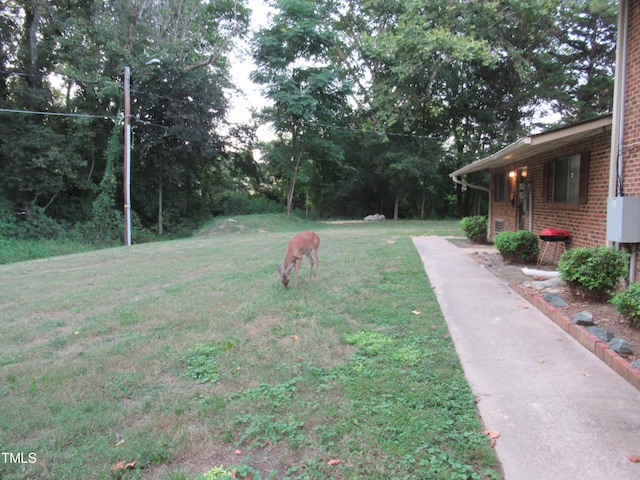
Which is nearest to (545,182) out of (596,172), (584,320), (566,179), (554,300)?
(566,179)

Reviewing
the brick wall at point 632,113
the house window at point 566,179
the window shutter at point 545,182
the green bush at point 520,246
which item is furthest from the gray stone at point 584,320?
the window shutter at point 545,182

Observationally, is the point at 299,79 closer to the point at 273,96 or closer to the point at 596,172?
the point at 273,96

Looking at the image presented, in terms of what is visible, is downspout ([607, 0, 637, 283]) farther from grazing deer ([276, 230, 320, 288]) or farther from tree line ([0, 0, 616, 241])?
tree line ([0, 0, 616, 241])

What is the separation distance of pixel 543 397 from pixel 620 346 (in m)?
1.23

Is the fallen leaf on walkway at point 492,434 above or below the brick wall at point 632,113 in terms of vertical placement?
below

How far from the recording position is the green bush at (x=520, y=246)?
841cm

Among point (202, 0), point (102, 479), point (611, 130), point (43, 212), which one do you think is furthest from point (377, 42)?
point (102, 479)

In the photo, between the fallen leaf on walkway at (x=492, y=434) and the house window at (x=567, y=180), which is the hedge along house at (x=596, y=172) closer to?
the house window at (x=567, y=180)

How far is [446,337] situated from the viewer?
4293mm

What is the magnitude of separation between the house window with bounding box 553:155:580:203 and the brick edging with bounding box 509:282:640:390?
2847 millimetres

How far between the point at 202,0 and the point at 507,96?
1812 cm

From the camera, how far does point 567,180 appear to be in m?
7.88

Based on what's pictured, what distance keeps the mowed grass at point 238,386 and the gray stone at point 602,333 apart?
55.1 inches

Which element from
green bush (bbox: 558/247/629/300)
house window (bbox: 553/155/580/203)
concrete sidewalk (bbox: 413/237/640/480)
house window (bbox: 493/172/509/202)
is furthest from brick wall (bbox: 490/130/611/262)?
concrete sidewalk (bbox: 413/237/640/480)
